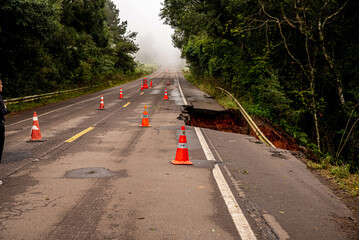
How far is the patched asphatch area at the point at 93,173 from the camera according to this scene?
560 cm

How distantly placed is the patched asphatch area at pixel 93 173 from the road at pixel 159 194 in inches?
0.8

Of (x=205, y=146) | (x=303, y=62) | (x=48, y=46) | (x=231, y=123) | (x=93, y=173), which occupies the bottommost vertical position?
(x=231, y=123)

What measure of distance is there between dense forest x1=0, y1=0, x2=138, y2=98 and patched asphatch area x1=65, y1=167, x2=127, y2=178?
41.8 feet

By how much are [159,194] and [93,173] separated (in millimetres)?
1726

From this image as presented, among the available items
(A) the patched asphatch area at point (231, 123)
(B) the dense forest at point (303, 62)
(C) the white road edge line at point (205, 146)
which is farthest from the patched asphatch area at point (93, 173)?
(B) the dense forest at point (303, 62)

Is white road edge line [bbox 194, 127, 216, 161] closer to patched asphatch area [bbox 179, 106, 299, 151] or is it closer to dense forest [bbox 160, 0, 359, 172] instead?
patched asphatch area [bbox 179, 106, 299, 151]

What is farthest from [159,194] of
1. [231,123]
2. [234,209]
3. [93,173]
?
[231,123]

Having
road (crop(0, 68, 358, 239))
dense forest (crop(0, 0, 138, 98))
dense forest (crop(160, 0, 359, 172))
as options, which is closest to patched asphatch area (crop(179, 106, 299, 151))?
dense forest (crop(160, 0, 359, 172))

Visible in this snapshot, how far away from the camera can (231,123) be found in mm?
14773

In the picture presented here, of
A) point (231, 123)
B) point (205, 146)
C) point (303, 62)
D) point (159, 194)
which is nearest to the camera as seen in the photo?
point (159, 194)

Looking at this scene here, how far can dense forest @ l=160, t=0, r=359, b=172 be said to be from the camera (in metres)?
13.5

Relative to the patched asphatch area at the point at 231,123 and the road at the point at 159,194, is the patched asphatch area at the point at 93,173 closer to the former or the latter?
the road at the point at 159,194

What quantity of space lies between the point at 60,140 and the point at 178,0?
22.2 meters

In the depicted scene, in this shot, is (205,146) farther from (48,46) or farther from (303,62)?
(48,46)
